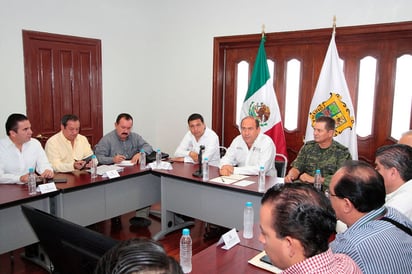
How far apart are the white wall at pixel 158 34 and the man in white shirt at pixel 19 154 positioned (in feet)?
3.25

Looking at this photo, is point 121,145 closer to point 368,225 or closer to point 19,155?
point 19,155

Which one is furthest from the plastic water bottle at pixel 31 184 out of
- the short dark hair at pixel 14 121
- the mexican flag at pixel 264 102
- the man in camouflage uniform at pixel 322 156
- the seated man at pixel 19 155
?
the mexican flag at pixel 264 102

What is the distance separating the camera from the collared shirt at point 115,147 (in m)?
4.06

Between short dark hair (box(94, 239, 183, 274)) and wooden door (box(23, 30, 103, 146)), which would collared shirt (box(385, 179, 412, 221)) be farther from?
wooden door (box(23, 30, 103, 146))

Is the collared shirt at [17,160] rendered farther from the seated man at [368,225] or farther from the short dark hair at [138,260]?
the short dark hair at [138,260]

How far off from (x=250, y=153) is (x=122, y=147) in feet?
5.10

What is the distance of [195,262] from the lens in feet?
5.46

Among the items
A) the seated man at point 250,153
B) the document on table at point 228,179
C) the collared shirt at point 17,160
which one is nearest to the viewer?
the collared shirt at point 17,160

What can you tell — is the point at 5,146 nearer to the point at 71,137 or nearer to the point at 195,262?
the point at 71,137

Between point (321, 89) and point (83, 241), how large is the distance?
3673mm

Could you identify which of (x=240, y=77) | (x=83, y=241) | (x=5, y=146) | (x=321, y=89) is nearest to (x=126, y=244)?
(x=83, y=241)

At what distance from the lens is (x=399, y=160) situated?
6.30ft

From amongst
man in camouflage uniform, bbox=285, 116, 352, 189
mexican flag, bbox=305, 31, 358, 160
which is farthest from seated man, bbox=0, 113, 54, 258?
mexican flag, bbox=305, 31, 358, 160

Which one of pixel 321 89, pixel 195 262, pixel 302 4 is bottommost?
pixel 195 262
